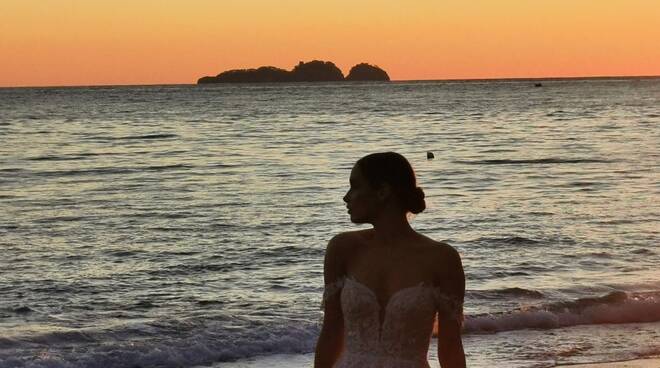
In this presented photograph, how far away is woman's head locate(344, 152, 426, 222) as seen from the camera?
4137 millimetres

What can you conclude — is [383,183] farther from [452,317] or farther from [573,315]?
[573,315]

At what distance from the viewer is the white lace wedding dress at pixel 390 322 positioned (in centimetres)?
425

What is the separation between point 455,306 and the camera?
4.29 metres

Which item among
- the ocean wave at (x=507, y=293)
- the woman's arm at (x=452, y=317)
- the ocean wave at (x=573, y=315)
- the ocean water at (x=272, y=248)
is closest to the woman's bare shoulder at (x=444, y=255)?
the woman's arm at (x=452, y=317)

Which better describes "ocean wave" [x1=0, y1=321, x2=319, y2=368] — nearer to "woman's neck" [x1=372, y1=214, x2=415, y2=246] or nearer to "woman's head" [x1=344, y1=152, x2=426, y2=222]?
"woman's neck" [x1=372, y1=214, x2=415, y2=246]

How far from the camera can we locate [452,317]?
4289 millimetres

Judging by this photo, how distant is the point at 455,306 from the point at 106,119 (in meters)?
74.6

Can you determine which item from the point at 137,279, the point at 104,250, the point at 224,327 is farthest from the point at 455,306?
the point at 104,250

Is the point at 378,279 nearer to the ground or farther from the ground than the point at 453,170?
farther from the ground

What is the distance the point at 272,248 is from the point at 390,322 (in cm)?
1489

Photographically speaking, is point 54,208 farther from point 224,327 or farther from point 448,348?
point 448,348

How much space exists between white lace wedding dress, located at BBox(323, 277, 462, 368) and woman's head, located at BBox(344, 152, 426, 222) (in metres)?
0.29

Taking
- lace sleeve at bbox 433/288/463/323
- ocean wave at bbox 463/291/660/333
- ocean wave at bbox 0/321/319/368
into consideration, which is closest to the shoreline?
ocean wave at bbox 463/291/660/333

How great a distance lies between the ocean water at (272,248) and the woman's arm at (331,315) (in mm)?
6699
